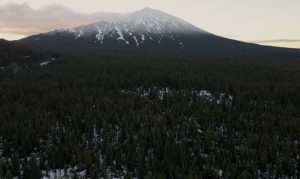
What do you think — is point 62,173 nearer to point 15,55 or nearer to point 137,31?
point 15,55

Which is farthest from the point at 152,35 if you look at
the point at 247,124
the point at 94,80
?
the point at 247,124

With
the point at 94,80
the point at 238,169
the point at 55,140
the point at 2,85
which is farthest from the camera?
the point at 94,80

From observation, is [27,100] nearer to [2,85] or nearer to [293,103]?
[2,85]

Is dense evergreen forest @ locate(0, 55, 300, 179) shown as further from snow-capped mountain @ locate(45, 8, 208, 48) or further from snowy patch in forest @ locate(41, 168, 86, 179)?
snow-capped mountain @ locate(45, 8, 208, 48)

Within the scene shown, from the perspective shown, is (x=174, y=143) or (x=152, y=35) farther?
(x=152, y=35)

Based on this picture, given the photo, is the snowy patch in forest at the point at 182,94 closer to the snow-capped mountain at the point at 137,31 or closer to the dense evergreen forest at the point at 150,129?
the dense evergreen forest at the point at 150,129

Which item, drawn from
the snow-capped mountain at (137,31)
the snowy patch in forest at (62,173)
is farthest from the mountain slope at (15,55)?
the snow-capped mountain at (137,31)

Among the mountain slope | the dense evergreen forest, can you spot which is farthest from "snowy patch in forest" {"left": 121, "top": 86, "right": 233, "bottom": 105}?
the mountain slope
